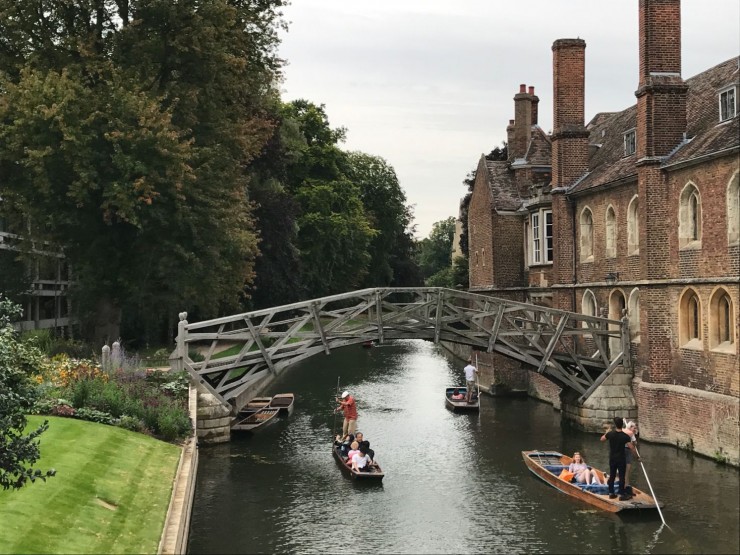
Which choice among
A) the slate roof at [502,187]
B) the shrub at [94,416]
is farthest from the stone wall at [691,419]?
the shrub at [94,416]

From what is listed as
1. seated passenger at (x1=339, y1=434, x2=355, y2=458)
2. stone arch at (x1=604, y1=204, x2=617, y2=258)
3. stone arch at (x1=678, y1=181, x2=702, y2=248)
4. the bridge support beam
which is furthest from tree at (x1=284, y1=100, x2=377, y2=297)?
stone arch at (x1=678, y1=181, x2=702, y2=248)

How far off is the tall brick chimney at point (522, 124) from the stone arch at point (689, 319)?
15409 mm

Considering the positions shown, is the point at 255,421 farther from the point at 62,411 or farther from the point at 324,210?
the point at 324,210

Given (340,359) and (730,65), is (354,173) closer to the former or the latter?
(340,359)

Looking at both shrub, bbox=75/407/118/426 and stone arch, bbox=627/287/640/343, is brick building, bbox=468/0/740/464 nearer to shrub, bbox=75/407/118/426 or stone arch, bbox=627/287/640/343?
stone arch, bbox=627/287/640/343

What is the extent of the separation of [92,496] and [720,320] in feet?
50.2

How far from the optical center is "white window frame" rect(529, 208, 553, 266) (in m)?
33.1

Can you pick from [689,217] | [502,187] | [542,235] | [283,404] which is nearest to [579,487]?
[689,217]

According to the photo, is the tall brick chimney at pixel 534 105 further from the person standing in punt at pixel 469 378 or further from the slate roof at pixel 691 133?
the person standing in punt at pixel 469 378

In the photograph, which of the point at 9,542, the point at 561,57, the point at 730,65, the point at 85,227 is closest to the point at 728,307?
the point at 730,65

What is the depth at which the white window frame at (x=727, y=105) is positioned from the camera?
22853mm

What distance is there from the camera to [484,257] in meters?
38.7

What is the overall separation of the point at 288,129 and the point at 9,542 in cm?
4813

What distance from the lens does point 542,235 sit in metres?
33.3
